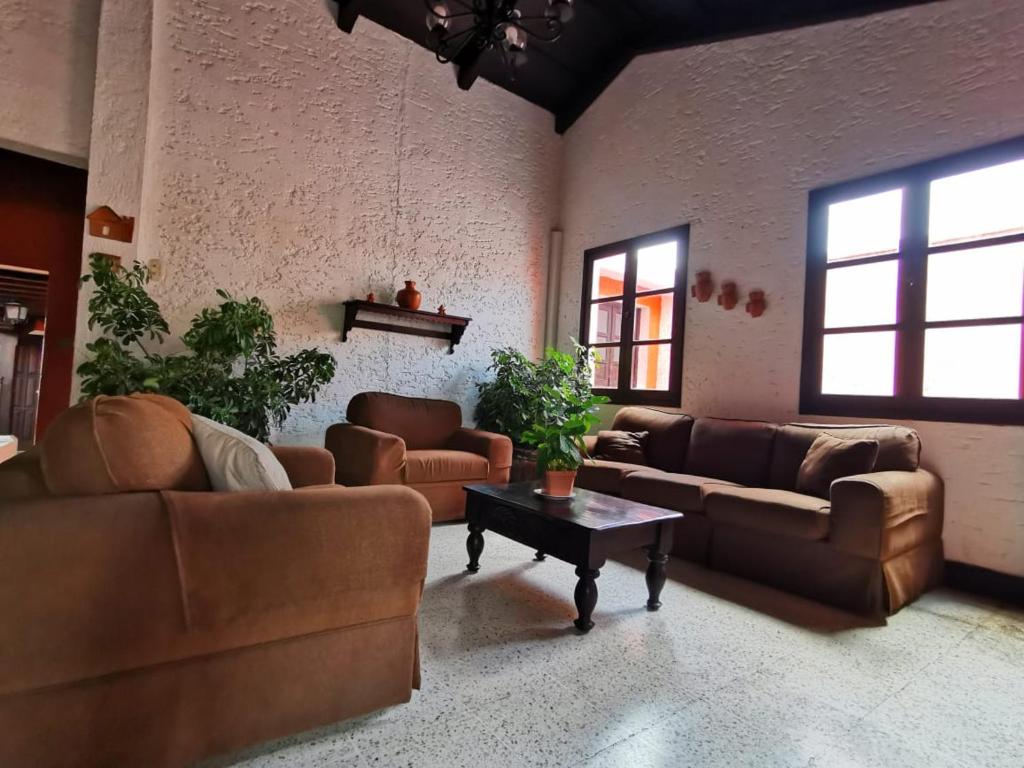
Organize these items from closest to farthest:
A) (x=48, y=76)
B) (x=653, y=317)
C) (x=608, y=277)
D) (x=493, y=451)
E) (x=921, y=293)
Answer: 1. (x=921, y=293)
2. (x=48, y=76)
3. (x=493, y=451)
4. (x=653, y=317)
5. (x=608, y=277)

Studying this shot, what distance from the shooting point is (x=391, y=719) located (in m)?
1.38

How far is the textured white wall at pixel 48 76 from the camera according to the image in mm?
3020

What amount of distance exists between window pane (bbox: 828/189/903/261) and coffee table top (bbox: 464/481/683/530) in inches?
90.9

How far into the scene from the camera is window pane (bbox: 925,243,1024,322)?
267 cm

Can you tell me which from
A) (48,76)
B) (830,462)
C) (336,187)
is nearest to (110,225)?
(48,76)

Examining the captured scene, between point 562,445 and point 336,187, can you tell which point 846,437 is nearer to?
point 562,445

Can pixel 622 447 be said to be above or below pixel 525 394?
below

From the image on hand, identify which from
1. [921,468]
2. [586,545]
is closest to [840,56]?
[921,468]

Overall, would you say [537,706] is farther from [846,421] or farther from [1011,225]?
[1011,225]

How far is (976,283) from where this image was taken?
2787mm

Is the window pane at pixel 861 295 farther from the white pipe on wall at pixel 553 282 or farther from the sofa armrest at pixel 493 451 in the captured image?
the white pipe on wall at pixel 553 282

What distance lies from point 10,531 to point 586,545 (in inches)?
64.9

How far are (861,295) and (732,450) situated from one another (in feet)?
4.26

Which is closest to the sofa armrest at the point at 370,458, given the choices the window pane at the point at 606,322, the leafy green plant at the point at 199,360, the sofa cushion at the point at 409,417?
the sofa cushion at the point at 409,417
